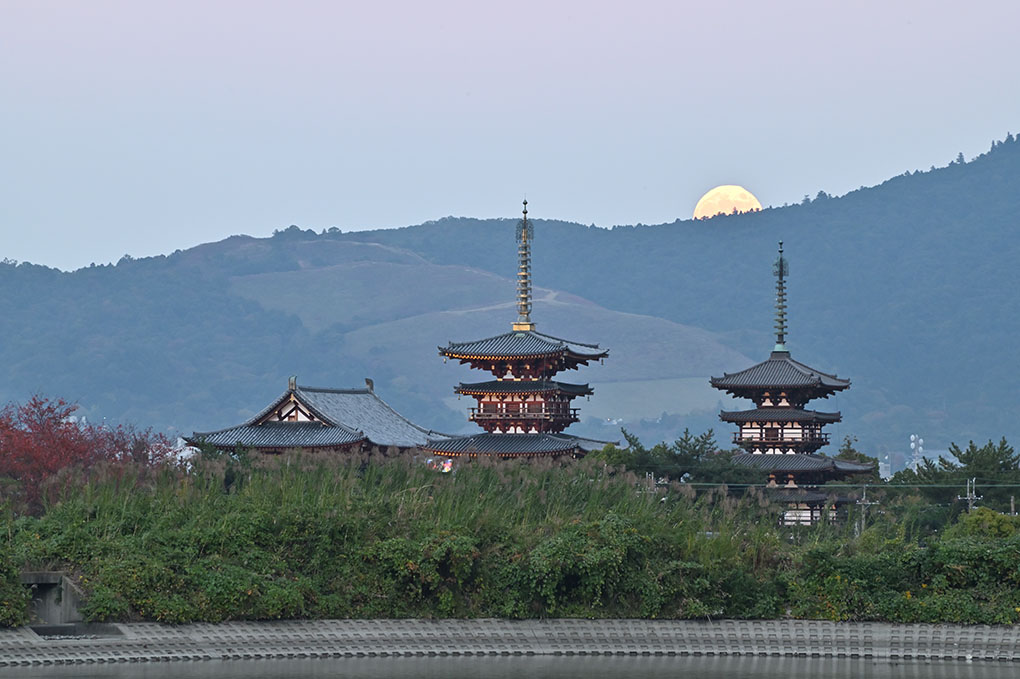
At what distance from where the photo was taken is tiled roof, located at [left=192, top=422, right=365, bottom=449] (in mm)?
68375

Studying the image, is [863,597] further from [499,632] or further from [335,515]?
[335,515]

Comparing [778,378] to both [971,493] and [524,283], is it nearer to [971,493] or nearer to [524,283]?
[971,493]

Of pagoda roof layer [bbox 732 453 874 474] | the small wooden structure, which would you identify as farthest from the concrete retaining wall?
the small wooden structure

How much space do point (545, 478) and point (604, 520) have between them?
7.24 metres

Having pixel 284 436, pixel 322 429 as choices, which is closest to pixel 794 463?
pixel 322 429

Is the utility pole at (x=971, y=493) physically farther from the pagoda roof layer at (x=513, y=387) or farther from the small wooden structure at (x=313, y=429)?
the small wooden structure at (x=313, y=429)

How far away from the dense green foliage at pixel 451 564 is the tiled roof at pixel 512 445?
2152 cm

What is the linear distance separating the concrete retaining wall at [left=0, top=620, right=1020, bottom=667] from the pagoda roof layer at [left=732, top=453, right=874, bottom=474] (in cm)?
2877

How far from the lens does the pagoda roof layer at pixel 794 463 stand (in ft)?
220

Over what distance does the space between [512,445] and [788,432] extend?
13.5 meters

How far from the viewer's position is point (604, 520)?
40.3 m

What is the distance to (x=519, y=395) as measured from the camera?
65438 millimetres

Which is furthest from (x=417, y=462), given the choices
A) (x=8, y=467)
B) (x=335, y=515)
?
(x=8, y=467)

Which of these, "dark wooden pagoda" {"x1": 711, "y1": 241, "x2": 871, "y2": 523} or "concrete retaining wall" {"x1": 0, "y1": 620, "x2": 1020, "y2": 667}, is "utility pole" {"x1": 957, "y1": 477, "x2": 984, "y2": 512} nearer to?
"dark wooden pagoda" {"x1": 711, "y1": 241, "x2": 871, "y2": 523}
